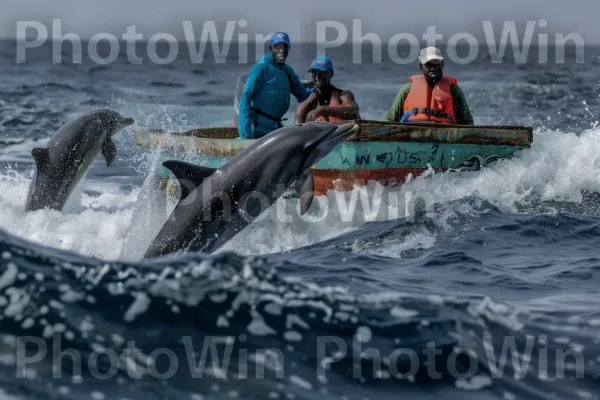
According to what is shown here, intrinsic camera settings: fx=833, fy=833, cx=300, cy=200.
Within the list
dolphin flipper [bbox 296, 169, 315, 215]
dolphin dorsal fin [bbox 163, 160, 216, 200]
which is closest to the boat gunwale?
dolphin flipper [bbox 296, 169, 315, 215]

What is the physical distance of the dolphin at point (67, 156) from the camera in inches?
409

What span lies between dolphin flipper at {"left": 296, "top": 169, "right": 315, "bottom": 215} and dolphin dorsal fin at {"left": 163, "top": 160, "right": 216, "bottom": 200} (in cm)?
103

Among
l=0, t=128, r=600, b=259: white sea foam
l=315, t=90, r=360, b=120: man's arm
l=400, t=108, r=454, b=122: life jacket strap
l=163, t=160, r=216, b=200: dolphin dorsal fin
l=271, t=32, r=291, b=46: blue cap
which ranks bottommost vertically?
l=0, t=128, r=600, b=259: white sea foam

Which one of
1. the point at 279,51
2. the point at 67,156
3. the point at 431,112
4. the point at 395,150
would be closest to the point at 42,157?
the point at 67,156

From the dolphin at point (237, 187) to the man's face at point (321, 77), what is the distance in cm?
302

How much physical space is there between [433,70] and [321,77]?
1889 millimetres

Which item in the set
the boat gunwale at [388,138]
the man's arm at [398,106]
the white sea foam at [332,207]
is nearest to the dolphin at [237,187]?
the white sea foam at [332,207]

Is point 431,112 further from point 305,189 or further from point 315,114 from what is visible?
point 305,189

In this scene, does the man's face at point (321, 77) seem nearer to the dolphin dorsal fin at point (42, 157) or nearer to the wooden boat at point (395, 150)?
the wooden boat at point (395, 150)

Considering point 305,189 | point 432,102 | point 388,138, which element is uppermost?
point 432,102

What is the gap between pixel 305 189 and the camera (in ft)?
27.2

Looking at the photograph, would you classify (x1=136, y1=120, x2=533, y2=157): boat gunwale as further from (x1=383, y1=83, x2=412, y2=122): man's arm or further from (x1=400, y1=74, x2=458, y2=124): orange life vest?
(x1=383, y1=83, x2=412, y2=122): man's arm
